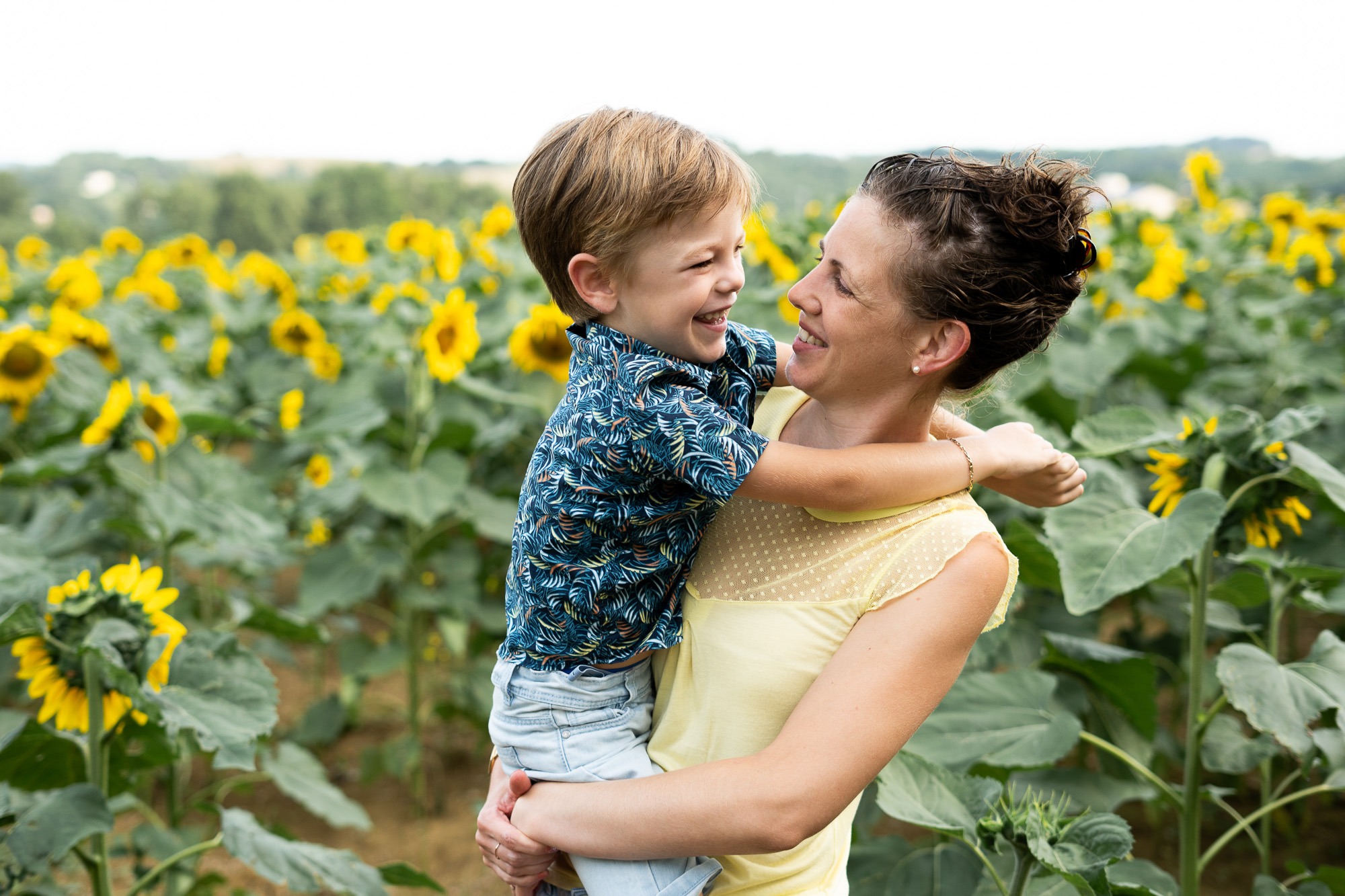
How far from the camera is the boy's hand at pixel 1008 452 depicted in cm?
148

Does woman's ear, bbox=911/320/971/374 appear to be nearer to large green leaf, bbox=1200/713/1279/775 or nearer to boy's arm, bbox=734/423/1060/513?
boy's arm, bbox=734/423/1060/513

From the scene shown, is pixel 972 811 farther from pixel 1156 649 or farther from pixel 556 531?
pixel 1156 649

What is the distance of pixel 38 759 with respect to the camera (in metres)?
2.19

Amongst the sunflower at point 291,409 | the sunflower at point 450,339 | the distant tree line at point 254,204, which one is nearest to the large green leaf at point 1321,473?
the sunflower at point 450,339

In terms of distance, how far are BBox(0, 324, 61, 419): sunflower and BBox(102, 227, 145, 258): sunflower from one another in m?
4.19

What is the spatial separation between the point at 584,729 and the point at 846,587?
16.2 inches

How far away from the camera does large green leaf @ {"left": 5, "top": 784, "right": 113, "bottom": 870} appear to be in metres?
1.94

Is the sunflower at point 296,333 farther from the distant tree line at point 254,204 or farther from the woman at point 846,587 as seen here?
the distant tree line at point 254,204

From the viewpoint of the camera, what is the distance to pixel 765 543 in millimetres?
1486

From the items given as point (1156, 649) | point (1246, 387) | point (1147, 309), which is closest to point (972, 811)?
point (1156, 649)

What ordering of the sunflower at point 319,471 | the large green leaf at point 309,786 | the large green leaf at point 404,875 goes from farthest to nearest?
1. the sunflower at point 319,471
2. the large green leaf at point 309,786
3. the large green leaf at point 404,875

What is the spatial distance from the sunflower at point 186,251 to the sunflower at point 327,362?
2627mm

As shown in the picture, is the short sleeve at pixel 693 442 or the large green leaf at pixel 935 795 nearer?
the short sleeve at pixel 693 442

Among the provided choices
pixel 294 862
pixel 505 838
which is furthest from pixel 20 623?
pixel 505 838
